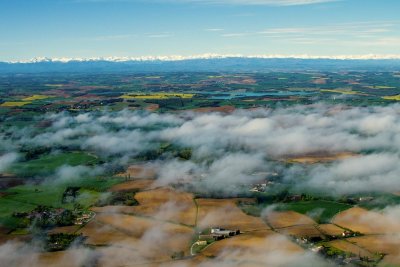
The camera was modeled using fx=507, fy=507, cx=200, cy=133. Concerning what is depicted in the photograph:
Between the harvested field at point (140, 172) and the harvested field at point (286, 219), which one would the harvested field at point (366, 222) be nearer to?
the harvested field at point (286, 219)

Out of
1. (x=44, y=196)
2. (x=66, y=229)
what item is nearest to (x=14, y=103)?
(x=44, y=196)

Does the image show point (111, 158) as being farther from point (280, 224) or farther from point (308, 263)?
point (308, 263)

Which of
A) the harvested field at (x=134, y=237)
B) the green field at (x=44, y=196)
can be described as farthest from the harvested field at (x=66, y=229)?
the green field at (x=44, y=196)

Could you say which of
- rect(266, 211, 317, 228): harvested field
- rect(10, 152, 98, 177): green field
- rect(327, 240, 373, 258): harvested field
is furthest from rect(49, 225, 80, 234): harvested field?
rect(327, 240, 373, 258): harvested field

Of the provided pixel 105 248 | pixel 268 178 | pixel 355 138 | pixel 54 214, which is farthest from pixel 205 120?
pixel 105 248

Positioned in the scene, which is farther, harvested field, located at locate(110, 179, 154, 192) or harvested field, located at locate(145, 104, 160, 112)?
harvested field, located at locate(145, 104, 160, 112)

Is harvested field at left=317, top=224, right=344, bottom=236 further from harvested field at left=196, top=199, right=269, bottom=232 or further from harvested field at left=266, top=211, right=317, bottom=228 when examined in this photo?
harvested field at left=196, top=199, right=269, bottom=232
